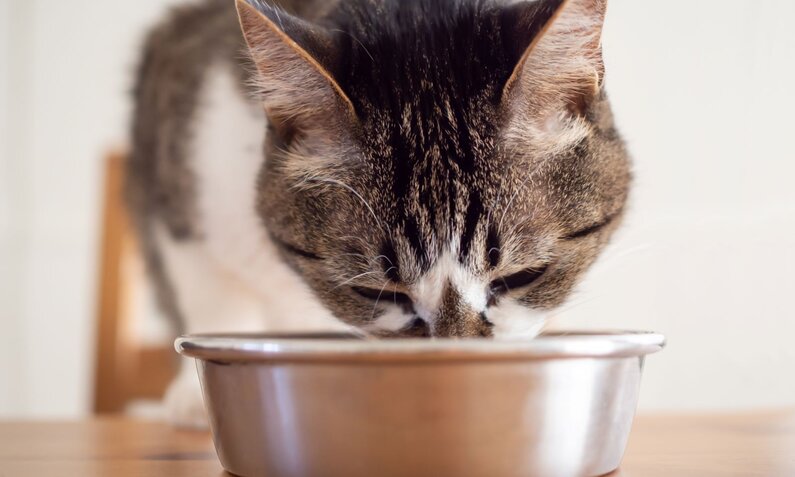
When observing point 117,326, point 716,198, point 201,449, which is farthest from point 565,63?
point 117,326

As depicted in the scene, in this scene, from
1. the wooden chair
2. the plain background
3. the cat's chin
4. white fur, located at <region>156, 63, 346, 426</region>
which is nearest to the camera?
the cat's chin

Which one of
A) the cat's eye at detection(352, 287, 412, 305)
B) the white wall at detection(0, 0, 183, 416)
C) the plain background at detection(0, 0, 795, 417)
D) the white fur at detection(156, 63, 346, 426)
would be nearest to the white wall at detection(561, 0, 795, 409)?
the plain background at detection(0, 0, 795, 417)

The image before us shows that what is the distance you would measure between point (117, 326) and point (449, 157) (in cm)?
126

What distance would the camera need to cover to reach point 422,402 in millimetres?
558

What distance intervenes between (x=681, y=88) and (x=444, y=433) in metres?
1.34

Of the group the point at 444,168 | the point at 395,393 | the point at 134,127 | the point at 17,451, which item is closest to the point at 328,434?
the point at 395,393

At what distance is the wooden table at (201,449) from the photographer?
74cm

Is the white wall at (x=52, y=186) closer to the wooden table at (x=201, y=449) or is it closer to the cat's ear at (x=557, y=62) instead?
the wooden table at (x=201, y=449)

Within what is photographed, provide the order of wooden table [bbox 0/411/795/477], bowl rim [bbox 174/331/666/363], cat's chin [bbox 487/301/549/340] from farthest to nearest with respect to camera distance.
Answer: cat's chin [bbox 487/301/549/340] < wooden table [bbox 0/411/795/477] < bowl rim [bbox 174/331/666/363]

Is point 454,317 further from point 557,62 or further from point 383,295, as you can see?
point 557,62

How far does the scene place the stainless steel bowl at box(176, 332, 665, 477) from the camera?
1.81 ft

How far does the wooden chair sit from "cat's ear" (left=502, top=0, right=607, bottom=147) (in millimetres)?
1245

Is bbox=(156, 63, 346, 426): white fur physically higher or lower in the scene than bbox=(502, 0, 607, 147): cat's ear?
lower

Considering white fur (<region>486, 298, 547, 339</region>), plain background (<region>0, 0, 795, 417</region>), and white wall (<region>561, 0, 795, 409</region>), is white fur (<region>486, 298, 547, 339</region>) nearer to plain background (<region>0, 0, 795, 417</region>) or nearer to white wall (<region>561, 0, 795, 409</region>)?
plain background (<region>0, 0, 795, 417</region>)
